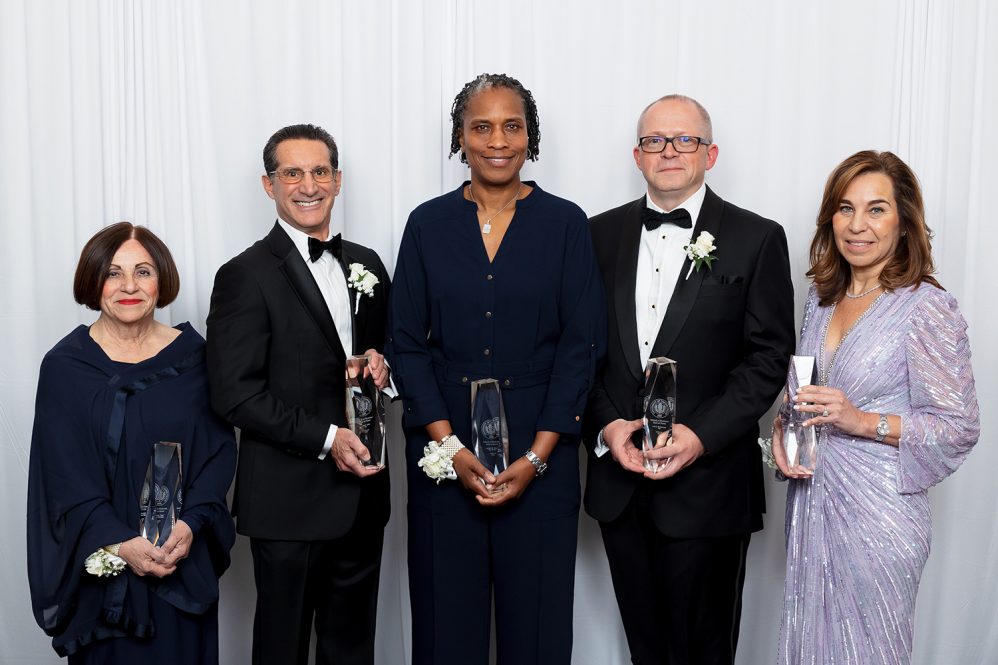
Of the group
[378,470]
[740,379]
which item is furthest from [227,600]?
[740,379]

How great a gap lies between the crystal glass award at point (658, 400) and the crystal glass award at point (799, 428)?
1.01 feet

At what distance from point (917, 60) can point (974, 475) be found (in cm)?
162

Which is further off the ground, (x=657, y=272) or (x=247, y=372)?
(x=657, y=272)

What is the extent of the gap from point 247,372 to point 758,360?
148 centimetres

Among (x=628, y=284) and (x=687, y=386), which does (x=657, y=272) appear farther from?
(x=687, y=386)

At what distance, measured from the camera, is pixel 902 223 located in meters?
2.52

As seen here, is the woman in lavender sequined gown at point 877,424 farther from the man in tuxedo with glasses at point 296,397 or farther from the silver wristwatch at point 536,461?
the man in tuxedo with glasses at point 296,397

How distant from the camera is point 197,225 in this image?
3.51 meters

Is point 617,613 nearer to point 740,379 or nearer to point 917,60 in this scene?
point 740,379

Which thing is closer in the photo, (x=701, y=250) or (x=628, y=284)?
(x=701, y=250)

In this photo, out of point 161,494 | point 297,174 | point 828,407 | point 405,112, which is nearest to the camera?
point 828,407

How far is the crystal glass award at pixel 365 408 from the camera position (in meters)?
2.64

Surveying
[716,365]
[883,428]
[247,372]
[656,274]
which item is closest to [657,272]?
[656,274]

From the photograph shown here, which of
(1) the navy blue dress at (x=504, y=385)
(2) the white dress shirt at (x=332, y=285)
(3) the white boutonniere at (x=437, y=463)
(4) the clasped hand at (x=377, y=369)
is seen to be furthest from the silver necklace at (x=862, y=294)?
(2) the white dress shirt at (x=332, y=285)
